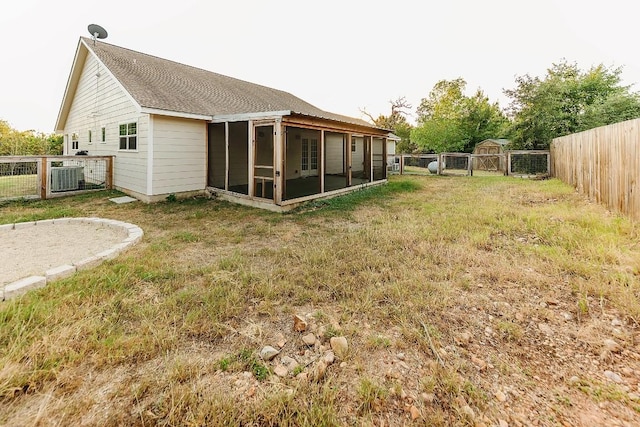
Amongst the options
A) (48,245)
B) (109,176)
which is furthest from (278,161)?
(109,176)

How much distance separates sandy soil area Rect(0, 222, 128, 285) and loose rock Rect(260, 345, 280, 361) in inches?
119

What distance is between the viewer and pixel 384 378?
187 centimetres

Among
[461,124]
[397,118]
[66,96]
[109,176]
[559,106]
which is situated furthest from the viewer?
[397,118]

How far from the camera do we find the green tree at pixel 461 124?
2672 centimetres

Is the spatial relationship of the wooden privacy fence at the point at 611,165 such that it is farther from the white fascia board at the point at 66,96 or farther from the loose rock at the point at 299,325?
the white fascia board at the point at 66,96

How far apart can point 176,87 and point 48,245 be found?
7664 mm

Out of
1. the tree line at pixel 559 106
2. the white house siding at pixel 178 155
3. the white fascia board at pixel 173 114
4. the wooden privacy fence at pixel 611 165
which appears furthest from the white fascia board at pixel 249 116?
the tree line at pixel 559 106

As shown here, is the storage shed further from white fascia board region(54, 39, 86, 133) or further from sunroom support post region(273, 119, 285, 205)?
white fascia board region(54, 39, 86, 133)

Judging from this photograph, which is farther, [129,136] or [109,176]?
[109,176]

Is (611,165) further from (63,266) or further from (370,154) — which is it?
(63,266)

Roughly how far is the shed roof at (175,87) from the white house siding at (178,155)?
51 cm

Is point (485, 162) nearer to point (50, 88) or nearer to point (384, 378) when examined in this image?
point (384, 378)

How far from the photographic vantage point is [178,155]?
8656 mm

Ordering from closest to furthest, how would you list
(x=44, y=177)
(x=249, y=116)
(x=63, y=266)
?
(x=63, y=266)
(x=249, y=116)
(x=44, y=177)
